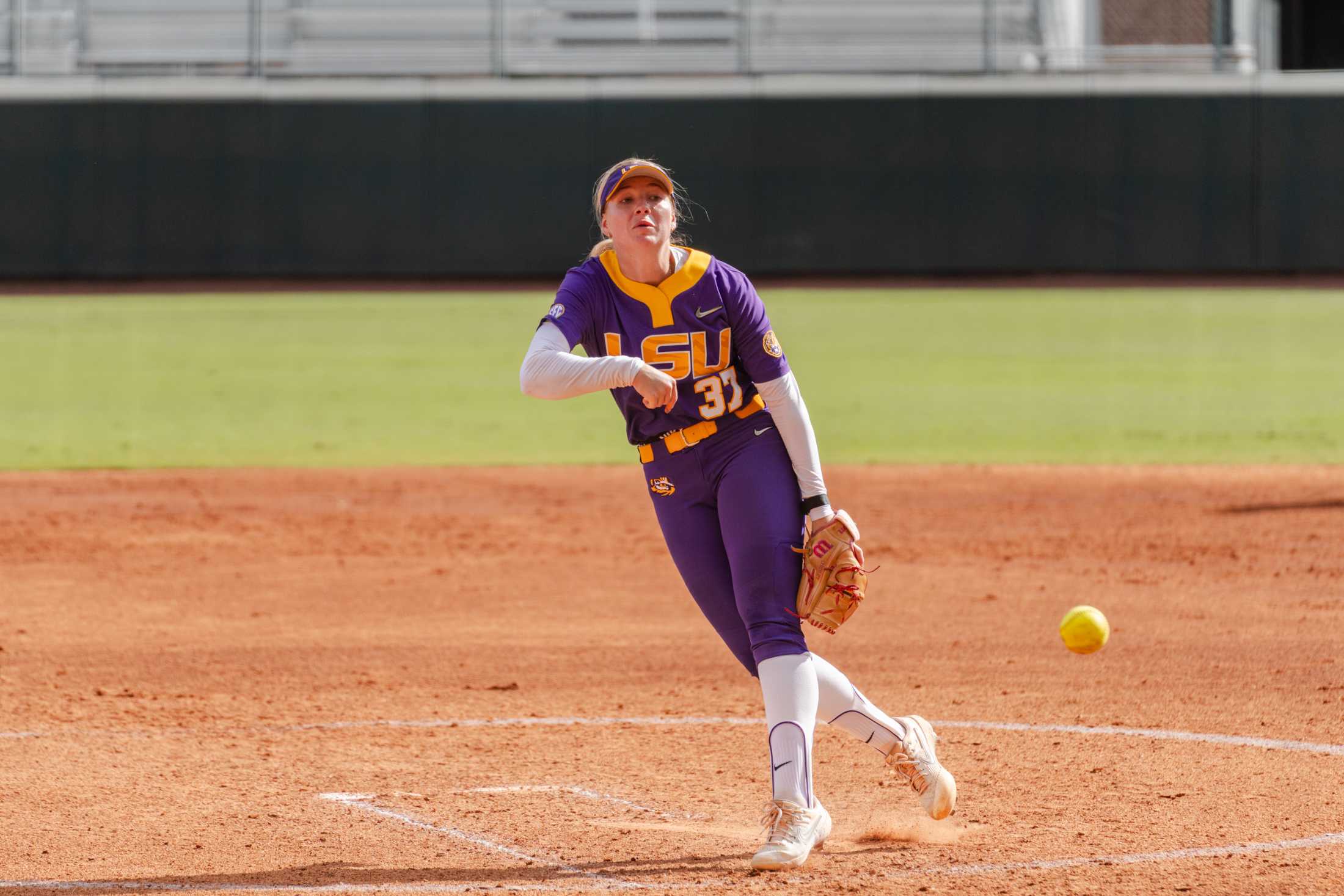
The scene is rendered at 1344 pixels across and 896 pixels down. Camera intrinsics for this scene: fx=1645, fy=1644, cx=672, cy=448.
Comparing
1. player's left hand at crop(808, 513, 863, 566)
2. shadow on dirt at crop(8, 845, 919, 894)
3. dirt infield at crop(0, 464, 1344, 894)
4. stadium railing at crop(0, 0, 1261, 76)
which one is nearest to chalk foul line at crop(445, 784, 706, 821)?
dirt infield at crop(0, 464, 1344, 894)

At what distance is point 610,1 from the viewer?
2728 cm

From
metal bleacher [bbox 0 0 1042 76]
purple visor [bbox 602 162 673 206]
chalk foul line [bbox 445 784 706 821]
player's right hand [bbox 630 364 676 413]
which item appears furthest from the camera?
metal bleacher [bbox 0 0 1042 76]

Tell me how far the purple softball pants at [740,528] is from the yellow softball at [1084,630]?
1863 millimetres

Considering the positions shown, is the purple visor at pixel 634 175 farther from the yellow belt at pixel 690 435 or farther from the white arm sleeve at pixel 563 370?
the yellow belt at pixel 690 435

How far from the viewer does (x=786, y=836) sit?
4.07 m

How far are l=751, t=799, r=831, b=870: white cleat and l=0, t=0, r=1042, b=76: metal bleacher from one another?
22.3 m

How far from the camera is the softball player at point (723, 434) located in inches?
163

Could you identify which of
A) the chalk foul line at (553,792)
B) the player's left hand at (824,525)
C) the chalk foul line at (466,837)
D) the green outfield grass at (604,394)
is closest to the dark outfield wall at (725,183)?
the green outfield grass at (604,394)

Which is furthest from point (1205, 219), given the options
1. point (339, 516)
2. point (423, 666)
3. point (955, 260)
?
point (423, 666)

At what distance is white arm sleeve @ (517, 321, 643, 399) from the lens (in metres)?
3.88

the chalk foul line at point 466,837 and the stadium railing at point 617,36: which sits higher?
the stadium railing at point 617,36

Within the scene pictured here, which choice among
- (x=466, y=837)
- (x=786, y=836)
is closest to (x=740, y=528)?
(x=786, y=836)

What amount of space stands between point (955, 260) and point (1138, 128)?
3286 mm

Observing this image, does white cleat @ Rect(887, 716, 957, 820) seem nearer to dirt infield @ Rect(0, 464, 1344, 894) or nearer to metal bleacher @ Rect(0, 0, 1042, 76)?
dirt infield @ Rect(0, 464, 1344, 894)
